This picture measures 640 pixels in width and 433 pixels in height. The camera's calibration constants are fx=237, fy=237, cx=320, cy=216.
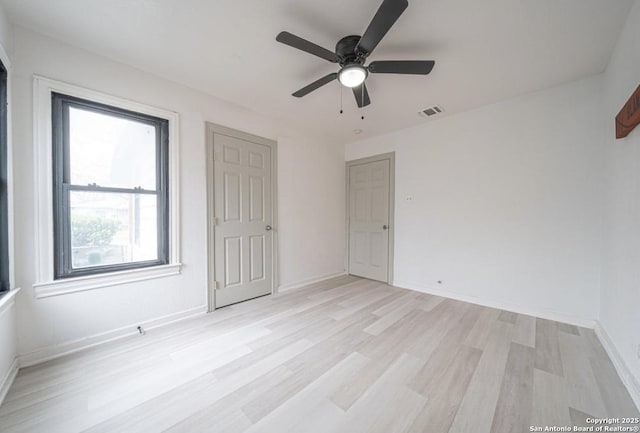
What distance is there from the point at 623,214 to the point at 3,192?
15.1 ft

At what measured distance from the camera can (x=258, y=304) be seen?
3082 millimetres

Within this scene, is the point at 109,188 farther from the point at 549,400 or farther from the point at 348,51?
the point at 549,400

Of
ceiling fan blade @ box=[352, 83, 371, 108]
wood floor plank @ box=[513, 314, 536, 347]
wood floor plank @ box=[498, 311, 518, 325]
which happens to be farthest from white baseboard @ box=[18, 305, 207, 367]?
wood floor plank @ box=[498, 311, 518, 325]

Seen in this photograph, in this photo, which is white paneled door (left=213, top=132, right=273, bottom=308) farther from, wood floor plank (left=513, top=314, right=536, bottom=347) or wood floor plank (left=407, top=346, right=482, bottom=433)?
wood floor plank (left=513, top=314, right=536, bottom=347)

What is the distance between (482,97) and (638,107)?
1.57 m

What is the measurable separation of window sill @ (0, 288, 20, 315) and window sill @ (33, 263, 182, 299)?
14 centimetres

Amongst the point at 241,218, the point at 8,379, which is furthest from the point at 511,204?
the point at 8,379

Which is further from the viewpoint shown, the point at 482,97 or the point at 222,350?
the point at 482,97

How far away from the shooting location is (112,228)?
2.24 m

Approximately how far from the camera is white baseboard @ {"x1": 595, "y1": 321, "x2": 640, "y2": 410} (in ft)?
4.91

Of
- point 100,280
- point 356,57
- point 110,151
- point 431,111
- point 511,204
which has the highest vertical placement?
point 431,111

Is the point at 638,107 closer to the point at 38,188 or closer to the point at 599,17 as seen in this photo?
the point at 599,17

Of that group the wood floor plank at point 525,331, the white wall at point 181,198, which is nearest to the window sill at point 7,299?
the white wall at point 181,198

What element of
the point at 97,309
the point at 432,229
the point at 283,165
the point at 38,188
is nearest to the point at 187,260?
the point at 97,309
